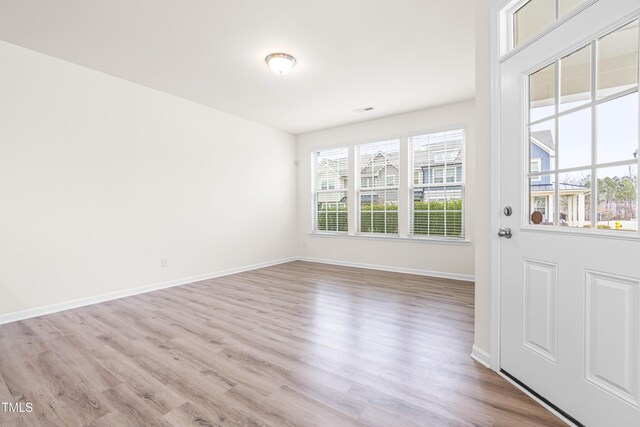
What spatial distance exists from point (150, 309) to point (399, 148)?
179 inches

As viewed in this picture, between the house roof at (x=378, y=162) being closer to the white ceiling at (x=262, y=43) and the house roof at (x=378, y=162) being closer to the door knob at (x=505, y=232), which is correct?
the white ceiling at (x=262, y=43)

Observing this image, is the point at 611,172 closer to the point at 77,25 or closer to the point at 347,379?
the point at 347,379

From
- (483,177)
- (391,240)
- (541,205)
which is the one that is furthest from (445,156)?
(541,205)

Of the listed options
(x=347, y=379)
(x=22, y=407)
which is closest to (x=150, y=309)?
(x=22, y=407)

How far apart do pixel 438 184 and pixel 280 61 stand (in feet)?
10.5

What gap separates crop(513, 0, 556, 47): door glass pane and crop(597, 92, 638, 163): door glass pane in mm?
628

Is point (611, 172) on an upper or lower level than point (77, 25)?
lower

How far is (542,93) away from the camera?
1.70m

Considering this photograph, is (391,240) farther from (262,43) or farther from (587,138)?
(587,138)

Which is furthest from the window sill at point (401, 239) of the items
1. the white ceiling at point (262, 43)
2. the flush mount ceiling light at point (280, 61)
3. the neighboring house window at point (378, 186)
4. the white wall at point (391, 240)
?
the flush mount ceiling light at point (280, 61)

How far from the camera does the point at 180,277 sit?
4520 millimetres

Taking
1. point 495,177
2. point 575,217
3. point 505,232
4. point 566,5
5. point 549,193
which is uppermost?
point 566,5

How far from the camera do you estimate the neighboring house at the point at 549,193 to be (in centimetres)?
150

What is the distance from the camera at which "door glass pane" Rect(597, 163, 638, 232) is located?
128 cm
